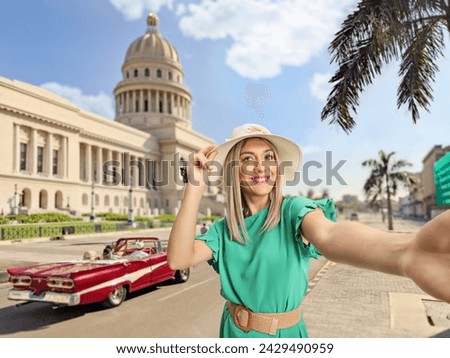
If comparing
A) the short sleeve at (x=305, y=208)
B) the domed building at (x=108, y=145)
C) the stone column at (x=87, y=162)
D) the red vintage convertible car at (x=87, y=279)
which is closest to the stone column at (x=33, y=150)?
the domed building at (x=108, y=145)

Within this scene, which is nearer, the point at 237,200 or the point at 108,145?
the point at 237,200

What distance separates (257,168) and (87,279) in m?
4.99

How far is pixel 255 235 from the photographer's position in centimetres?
173

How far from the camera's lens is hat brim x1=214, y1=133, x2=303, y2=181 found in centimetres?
178

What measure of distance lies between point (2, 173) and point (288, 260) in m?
39.5

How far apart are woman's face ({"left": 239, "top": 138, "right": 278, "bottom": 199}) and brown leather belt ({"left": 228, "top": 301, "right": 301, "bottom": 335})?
56 centimetres

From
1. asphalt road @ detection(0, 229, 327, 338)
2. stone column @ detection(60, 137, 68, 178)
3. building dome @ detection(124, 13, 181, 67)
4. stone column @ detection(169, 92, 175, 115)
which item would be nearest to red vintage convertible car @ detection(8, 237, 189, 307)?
asphalt road @ detection(0, 229, 327, 338)

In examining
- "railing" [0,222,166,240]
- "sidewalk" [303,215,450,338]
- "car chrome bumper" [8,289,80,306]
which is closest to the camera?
"sidewalk" [303,215,450,338]

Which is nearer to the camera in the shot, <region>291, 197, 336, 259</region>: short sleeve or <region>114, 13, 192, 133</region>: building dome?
<region>291, 197, 336, 259</region>: short sleeve

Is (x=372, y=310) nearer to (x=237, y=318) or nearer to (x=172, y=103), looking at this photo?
(x=237, y=318)

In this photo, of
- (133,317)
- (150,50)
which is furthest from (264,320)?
(150,50)

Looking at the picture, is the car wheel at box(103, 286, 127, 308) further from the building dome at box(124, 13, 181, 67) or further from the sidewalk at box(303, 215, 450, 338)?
the building dome at box(124, 13, 181, 67)

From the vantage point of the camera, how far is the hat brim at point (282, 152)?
1780 millimetres
